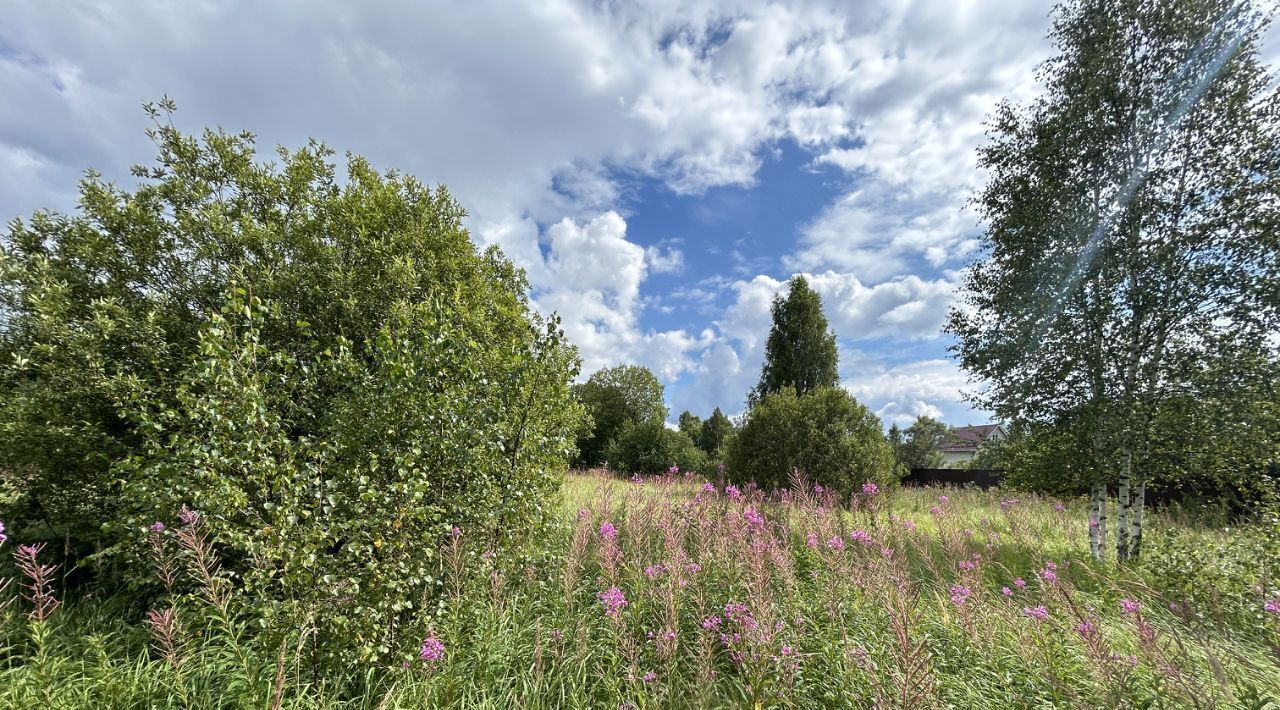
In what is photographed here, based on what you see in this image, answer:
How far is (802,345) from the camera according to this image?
2156 cm

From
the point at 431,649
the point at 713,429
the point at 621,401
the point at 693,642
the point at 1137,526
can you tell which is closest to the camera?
the point at 431,649

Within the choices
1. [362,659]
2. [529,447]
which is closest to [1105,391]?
[529,447]

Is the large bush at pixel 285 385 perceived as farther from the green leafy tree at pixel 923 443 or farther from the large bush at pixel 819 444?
the green leafy tree at pixel 923 443

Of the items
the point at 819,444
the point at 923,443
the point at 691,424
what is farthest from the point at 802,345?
the point at 923,443

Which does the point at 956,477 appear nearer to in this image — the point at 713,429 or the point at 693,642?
the point at 713,429

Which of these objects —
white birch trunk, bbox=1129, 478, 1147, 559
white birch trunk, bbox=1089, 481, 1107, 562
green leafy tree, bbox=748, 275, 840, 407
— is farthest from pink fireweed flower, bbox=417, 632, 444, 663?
green leafy tree, bbox=748, 275, 840, 407

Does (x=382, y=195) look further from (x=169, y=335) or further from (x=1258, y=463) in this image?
(x=1258, y=463)

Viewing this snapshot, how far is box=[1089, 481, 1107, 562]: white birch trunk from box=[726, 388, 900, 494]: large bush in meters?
3.79

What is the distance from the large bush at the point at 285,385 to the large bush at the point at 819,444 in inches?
317

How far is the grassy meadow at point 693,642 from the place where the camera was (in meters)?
2.57

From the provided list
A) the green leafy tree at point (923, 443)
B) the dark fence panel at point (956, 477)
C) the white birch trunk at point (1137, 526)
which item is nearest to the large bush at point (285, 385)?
the white birch trunk at point (1137, 526)

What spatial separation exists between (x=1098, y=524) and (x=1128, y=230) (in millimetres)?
4768

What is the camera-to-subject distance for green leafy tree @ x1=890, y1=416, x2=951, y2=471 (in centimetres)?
3781

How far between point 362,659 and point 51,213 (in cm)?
735
